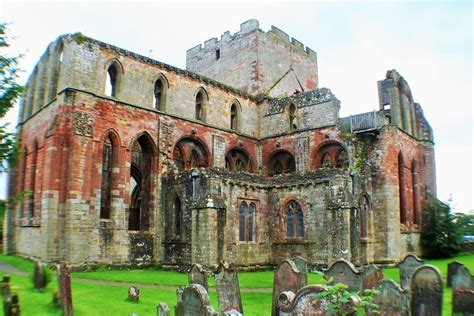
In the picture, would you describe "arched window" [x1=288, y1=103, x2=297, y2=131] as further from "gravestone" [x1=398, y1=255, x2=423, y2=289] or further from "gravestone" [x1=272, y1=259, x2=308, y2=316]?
"gravestone" [x1=272, y1=259, x2=308, y2=316]

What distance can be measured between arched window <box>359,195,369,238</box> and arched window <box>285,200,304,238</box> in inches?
132

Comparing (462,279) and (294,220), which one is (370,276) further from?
(294,220)

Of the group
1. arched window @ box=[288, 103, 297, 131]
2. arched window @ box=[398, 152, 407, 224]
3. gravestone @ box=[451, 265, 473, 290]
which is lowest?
gravestone @ box=[451, 265, 473, 290]

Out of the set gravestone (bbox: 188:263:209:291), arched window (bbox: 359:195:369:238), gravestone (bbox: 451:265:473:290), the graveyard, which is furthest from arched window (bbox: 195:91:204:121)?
gravestone (bbox: 451:265:473:290)

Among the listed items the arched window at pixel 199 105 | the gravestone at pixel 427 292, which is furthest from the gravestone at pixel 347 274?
the arched window at pixel 199 105

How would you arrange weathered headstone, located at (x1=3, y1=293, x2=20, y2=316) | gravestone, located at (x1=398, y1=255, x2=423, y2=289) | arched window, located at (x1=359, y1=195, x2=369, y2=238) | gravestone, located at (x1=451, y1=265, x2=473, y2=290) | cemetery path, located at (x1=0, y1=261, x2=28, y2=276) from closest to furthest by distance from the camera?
weathered headstone, located at (x1=3, y1=293, x2=20, y2=316) → gravestone, located at (x1=451, y1=265, x2=473, y2=290) → gravestone, located at (x1=398, y1=255, x2=423, y2=289) → cemetery path, located at (x1=0, y1=261, x2=28, y2=276) → arched window, located at (x1=359, y1=195, x2=369, y2=238)

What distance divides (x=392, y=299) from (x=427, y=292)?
80 cm

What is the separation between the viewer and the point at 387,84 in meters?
27.4

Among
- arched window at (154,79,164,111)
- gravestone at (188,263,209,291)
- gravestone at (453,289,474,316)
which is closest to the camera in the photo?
gravestone at (453,289,474,316)

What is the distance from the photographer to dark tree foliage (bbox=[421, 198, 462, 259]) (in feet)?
86.1

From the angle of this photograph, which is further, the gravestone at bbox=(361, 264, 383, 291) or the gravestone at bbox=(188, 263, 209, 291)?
the gravestone at bbox=(188, 263, 209, 291)

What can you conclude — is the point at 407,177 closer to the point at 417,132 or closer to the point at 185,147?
the point at 417,132

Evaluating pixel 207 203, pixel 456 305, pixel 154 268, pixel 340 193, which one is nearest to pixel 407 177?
pixel 340 193

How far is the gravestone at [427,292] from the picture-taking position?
8.05 meters
